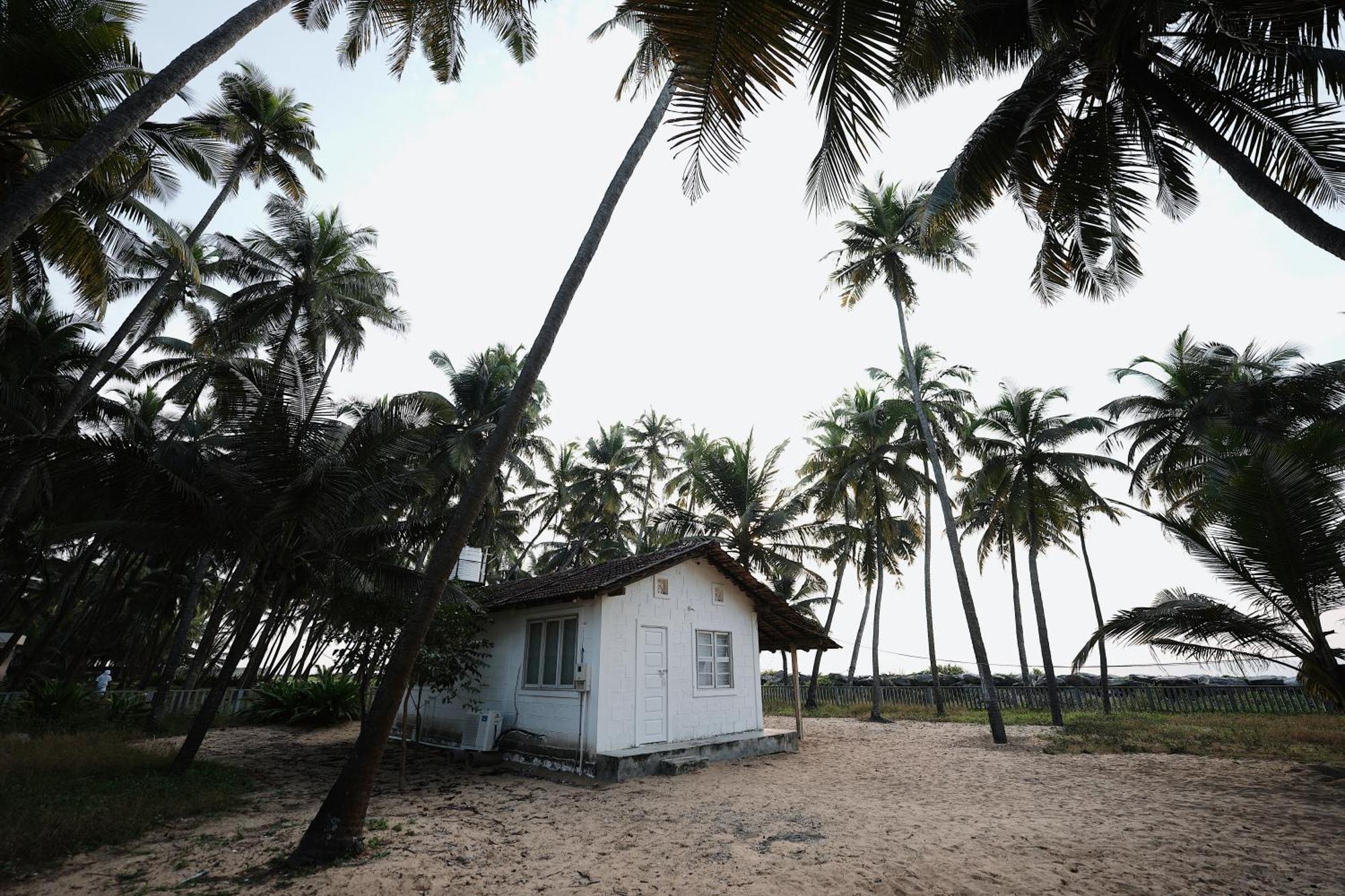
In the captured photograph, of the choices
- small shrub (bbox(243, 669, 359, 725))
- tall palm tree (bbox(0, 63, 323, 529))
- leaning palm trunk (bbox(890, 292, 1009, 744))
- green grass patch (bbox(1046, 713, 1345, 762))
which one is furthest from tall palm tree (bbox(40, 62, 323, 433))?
green grass patch (bbox(1046, 713, 1345, 762))

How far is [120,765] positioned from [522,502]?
2633 cm

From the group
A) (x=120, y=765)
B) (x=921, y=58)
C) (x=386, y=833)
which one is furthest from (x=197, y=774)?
(x=921, y=58)

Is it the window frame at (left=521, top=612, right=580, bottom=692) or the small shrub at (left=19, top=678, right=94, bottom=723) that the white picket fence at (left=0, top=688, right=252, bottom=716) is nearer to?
the small shrub at (left=19, top=678, right=94, bottom=723)

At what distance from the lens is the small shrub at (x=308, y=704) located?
1711 cm

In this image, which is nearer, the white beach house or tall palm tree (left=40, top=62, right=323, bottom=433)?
the white beach house

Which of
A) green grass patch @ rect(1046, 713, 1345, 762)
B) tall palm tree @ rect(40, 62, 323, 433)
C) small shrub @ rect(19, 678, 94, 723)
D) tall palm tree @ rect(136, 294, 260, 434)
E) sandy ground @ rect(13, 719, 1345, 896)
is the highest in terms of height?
tall palm tree @ rect(40, 62, 323, 433)

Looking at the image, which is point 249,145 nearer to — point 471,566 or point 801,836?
point 471,566

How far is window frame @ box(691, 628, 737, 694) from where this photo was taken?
42.6ft

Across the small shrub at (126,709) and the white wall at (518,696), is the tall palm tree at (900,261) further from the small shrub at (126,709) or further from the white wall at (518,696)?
the small shrub at (126,709)

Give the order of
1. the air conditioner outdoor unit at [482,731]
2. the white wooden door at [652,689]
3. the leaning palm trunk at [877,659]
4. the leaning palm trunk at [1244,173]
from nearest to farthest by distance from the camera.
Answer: the leaning palm trunk at [1244,173] → the white wooden door at [652,689] → the air conditioner outdoor unit at [482,731] → the leaning palm trunk at [877,659]

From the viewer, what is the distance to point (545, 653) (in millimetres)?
12367

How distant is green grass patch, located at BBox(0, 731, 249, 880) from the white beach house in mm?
4214

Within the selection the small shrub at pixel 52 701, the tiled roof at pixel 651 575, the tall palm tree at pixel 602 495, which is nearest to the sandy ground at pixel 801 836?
the tiled roof at pixel 651 575

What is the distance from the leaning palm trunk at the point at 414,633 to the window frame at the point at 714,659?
7.60 meters
